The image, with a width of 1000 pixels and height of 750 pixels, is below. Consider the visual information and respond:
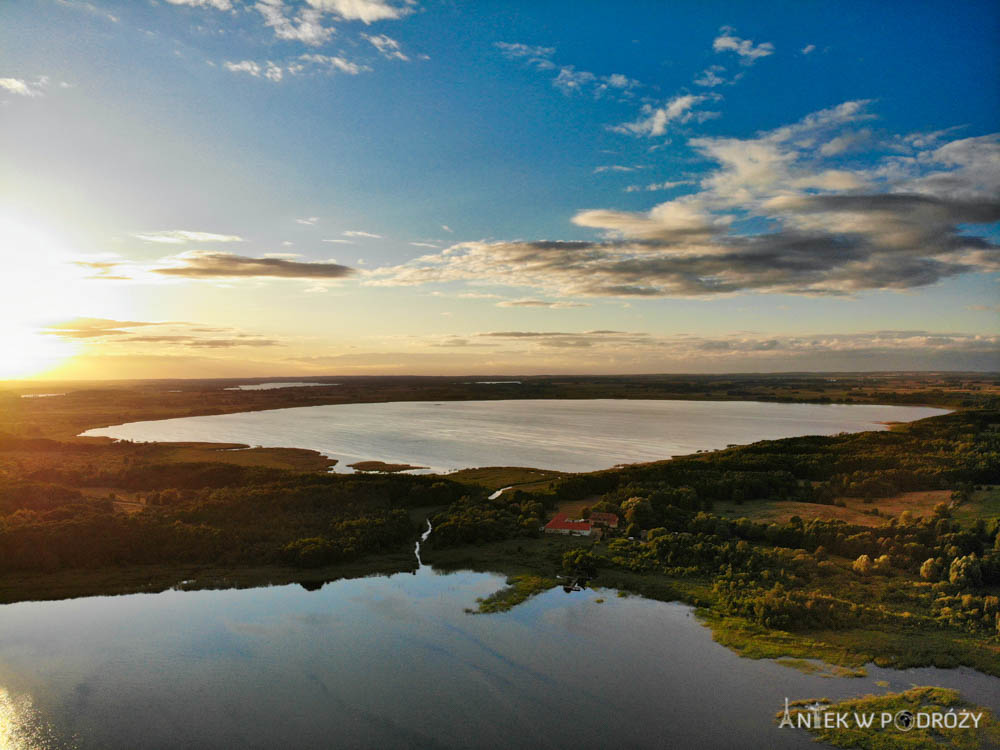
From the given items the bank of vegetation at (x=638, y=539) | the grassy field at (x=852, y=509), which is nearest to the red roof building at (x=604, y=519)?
the bank of vegetation at (x=638, y=539)

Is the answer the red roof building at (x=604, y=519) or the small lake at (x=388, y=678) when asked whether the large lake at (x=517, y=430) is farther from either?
the small lake at (x=388, y=678)

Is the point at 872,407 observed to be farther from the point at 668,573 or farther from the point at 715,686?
the point at 715,686

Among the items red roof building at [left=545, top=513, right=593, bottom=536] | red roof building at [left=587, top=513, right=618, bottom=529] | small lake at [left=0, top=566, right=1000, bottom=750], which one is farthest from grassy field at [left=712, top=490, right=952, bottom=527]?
small lake at [left=0, top=566, right=1000, bottom=750]

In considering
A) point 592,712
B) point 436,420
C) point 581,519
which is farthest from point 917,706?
point 436,420

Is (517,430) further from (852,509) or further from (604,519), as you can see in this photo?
(604,519)

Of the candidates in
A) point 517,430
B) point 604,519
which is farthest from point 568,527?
point 517,430

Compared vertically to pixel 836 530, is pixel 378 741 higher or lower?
lower

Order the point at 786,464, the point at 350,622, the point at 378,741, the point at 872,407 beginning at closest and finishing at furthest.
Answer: the point at 378,741 < the point at 350,622 < the point at 786,464 < the point at 872,407
